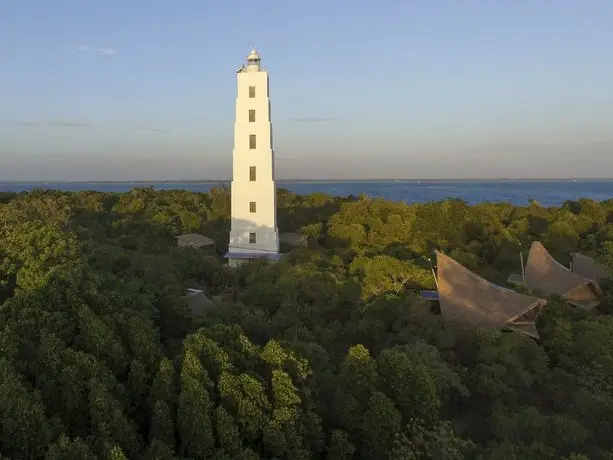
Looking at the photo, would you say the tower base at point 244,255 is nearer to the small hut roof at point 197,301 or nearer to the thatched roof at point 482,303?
the small hut roof at point 197,301

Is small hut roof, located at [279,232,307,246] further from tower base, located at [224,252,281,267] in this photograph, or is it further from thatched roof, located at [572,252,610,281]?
thatched roof, located at [572,252,610,281]

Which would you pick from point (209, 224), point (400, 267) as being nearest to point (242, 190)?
point (209, 224)

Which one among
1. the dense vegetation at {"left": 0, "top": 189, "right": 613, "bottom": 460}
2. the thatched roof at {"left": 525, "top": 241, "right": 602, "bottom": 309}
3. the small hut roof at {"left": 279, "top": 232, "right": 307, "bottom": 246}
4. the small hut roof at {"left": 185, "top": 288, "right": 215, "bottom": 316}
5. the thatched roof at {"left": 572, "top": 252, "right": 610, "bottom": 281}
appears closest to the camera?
the dense vegetation at {"left": 0, "top": 189, "right": 613, "bottom": 460}

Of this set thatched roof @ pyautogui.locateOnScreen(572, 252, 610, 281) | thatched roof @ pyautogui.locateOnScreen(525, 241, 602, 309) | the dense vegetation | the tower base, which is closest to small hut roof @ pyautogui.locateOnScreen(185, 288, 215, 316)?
the dense vegetation

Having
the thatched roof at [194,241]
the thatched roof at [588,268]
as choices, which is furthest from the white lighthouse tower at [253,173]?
the thatched roof at [588,268]

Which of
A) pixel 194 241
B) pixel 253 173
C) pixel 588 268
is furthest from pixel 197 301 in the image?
pixel 588 268

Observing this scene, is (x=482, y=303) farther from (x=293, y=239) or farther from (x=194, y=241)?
(x=194, y=241)

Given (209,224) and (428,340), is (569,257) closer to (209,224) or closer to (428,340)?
(428,340)
